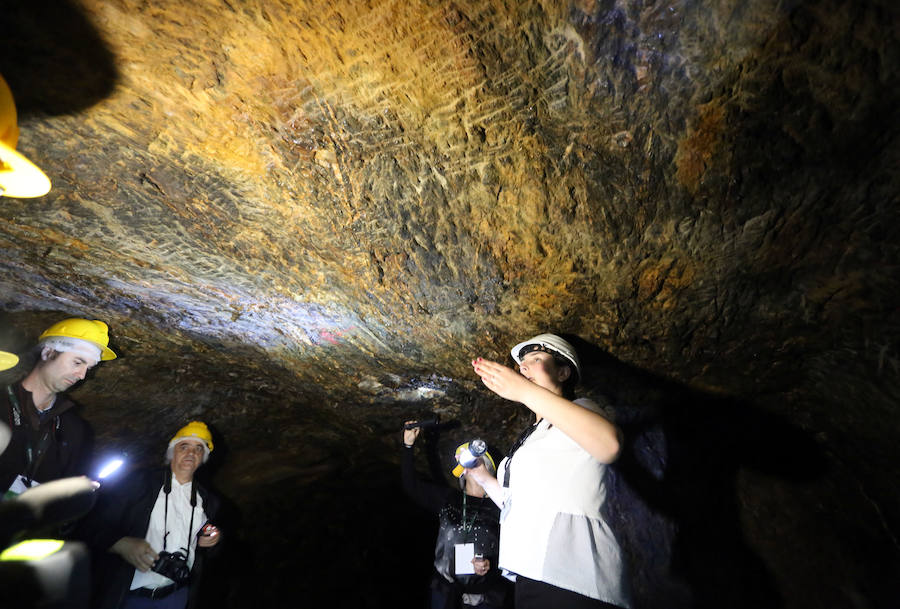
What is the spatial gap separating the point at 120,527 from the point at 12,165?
132 inches

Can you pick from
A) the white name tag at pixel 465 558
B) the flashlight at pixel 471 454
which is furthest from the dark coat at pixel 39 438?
the white name tag at pixel 465 558

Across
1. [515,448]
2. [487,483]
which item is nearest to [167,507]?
[487,483]

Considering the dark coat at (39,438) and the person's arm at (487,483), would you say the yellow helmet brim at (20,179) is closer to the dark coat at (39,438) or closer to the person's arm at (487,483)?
the dark coat at (39,438)

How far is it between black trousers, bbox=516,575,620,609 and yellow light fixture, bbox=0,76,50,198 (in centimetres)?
235

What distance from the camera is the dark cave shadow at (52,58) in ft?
4.42

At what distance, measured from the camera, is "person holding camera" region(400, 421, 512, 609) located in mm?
3199

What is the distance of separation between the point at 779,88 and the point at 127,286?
384cm

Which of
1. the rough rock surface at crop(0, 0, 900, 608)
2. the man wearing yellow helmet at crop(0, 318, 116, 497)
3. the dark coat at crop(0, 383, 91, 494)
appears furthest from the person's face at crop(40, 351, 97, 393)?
the rough rock surface at crop(0, 0, 900, 608)

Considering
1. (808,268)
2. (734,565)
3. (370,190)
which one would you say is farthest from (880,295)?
(734,565)

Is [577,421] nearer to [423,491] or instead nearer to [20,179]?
[20,179]

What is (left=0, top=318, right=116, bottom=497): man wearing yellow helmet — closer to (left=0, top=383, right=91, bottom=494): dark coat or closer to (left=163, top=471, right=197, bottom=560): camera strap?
(left=0, top=383, right=91, bottom=494): dark coat

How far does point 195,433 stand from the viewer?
163 inches

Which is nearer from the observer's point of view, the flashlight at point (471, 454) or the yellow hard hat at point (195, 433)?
the flashlight at point (471, 454)

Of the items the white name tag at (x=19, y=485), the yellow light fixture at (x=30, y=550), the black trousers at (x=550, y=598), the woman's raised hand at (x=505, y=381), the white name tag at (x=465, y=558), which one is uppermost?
the woman's raised hand at (x=505, y=381)
